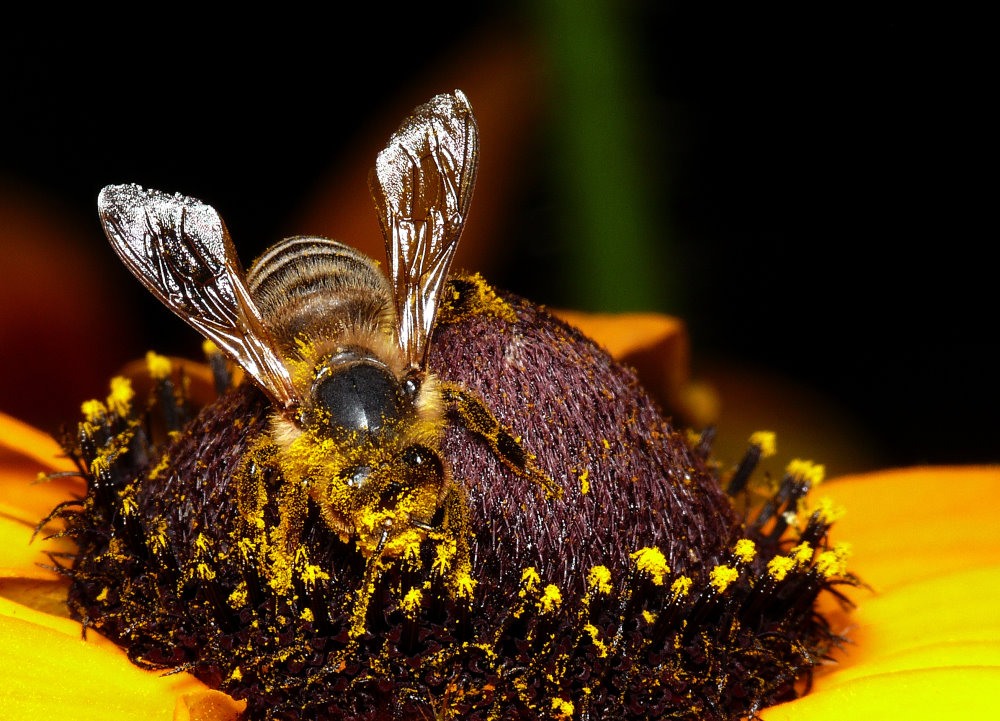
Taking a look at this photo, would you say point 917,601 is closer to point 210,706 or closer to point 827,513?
point 827,513

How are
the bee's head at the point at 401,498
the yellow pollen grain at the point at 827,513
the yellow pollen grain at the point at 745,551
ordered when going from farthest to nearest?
the yellow pollen grain at the point at 827,513
the yellow pollen grain at the point at 745,551
the bee's head at the point at 401,498

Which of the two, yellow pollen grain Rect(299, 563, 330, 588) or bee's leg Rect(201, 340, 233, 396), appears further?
bee's leg Rect(201, 340, 233, 396)

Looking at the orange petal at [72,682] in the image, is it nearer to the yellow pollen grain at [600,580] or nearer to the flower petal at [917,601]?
the yellow pollen grain at [600,580]

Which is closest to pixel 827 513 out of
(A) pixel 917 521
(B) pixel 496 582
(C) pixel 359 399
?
(A) pixel 917 521

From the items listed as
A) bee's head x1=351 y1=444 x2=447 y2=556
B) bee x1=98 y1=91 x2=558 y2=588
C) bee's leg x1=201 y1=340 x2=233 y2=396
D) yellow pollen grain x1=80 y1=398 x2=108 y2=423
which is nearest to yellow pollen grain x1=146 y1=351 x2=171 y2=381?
bee's leg x1=201 y1=340 x2=233 y2=396

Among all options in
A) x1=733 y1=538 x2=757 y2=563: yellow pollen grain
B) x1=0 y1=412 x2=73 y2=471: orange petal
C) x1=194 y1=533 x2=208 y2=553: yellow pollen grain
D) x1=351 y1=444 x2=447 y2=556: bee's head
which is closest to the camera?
x1=351 y1=444 x2=447 y2=556: bee's head

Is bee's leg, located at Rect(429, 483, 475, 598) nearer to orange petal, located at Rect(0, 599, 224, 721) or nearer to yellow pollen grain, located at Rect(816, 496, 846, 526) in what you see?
orange petal, located at Rect(0, 599, 224, 721)

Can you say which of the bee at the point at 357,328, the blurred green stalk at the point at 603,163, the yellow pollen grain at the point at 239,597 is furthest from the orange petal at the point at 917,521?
the yellow pollen grain at the point at 239,597
